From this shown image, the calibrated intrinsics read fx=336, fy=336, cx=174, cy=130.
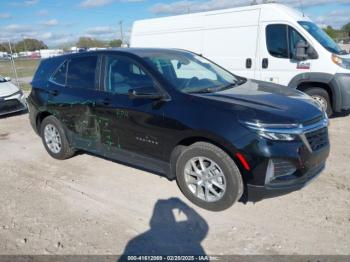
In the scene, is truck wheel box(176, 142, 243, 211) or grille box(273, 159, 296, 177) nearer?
grille box(273, 159, 296, 177)

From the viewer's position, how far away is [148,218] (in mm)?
3555

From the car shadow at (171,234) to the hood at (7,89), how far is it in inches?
269

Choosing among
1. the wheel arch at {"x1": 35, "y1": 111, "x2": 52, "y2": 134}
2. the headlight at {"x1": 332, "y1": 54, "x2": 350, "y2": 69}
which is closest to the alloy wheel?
the wheel arch at {"x1": 35, "y1": 111, "x2": 52, "y2": 134}

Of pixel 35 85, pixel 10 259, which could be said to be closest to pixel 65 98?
pixel 35 85

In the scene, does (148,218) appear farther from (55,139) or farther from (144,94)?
(55,139)

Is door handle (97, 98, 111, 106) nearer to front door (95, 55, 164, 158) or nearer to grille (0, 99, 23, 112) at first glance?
front door (95, 55, 164, 158)

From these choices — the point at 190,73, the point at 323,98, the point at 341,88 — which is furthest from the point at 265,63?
the point at 190,73

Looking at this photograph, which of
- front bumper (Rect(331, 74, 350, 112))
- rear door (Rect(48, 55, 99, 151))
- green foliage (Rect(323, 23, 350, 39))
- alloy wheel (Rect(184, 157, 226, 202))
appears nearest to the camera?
alloy wheel (Rect(184, 157, 226, 202))

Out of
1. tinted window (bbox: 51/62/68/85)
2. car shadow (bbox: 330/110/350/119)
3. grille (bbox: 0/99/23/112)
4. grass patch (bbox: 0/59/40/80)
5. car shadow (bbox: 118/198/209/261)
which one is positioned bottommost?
car shadow (bbox: 330/110/350/119)

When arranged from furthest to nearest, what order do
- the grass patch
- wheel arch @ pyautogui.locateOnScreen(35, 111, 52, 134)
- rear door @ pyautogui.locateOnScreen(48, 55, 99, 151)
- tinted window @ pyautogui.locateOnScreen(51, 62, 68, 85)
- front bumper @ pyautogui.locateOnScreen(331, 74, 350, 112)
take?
the grass patch
front bumper @ pyautogui.locateOnScreen(331, 74, 350, 112)
wheel arch @ pyautogui.locateOnScreen(35, 111, 52, 134)
tinted window @ pyautogui.locateOnScreen(51, 62, 68, 85)
rear door @ pyautogui.locateOnScreen(48, 55, 99, 151)

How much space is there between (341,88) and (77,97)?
5.07 meters

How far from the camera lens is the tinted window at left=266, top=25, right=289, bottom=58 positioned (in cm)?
708

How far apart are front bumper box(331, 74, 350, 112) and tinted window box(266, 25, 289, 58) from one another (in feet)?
3.65

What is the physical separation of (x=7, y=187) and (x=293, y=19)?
613cm
